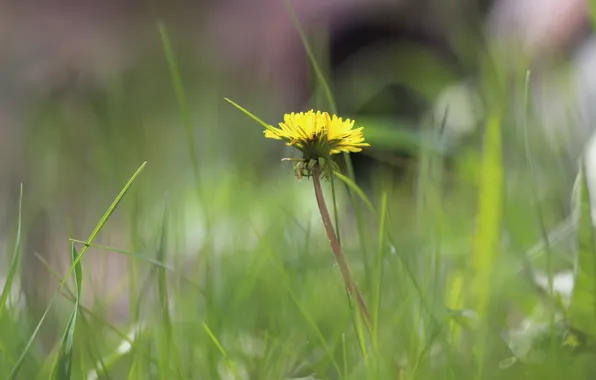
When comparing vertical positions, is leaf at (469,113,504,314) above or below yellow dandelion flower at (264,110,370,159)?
above

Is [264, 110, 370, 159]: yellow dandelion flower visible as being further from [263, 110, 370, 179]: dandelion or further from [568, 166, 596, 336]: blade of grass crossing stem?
[568, 166, 596, 336]: blade of grass crossing stem

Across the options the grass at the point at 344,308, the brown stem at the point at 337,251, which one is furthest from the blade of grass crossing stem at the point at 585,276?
the brown stem at the point at 337,251

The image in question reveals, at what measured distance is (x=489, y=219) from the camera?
0.38 m

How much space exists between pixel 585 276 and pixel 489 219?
0.19 feet

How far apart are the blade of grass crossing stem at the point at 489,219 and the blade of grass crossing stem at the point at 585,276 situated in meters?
0.04

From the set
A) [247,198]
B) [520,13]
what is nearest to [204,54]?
[520,13]

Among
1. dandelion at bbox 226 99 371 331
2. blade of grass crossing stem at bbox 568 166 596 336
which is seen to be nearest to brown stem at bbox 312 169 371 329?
dandelion at bbox 226 99 371 331

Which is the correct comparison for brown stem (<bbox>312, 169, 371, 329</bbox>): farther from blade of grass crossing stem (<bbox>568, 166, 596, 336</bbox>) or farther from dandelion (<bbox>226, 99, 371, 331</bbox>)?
blade of grass crossing stem (<bbox>568, 166, 596, 336</bbox>)

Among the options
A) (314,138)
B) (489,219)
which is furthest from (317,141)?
(489,219)

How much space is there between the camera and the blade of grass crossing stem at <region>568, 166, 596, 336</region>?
34 cm

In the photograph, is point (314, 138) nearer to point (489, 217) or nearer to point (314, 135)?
point (314, 135)

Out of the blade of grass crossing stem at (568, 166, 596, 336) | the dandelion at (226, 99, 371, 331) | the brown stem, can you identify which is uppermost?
the blade of grass crossing stem at (568, 166, 596, 336)

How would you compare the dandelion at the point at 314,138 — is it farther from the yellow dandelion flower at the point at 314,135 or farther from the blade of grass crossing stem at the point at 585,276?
the blade of grass crossing stem at the point at 585,276

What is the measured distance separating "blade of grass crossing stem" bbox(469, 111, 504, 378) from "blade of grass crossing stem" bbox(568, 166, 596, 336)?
0.04 m
